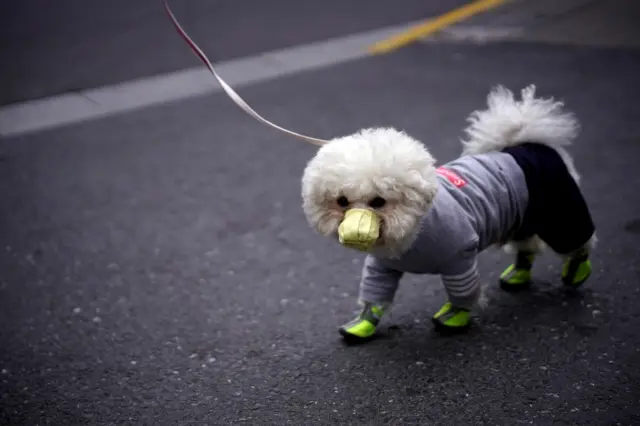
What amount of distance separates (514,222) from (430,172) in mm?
694

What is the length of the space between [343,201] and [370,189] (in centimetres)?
12

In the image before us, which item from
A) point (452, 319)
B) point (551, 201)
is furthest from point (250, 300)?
point (551, 201)

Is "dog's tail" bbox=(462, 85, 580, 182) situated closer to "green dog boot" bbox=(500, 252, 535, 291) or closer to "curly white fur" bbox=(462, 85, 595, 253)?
"curly white fur" bbox=(462, 85, 595, 253)

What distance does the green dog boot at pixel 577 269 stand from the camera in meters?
3.49

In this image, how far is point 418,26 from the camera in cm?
875

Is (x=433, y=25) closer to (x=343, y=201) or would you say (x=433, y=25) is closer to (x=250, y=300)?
(x=250, y=300)

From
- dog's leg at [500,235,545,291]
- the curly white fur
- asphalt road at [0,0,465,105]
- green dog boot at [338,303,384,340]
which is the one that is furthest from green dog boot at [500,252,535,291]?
asphalt road at [0,0,465,105]

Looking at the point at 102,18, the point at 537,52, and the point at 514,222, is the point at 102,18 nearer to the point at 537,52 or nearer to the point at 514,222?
the point at 537,52

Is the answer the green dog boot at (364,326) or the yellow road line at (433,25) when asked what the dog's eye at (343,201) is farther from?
the yellow road line at (433,25)

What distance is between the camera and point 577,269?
139 inches

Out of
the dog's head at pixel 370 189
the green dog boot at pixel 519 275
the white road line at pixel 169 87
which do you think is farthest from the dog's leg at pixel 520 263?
the white road line at pixel 169 87

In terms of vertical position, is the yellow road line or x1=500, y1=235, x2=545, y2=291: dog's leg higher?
x1=500, y1=235, x2=545, y2=291: dog's leg

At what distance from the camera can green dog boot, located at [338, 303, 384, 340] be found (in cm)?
325

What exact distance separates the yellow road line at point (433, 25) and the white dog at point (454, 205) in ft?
15.7
